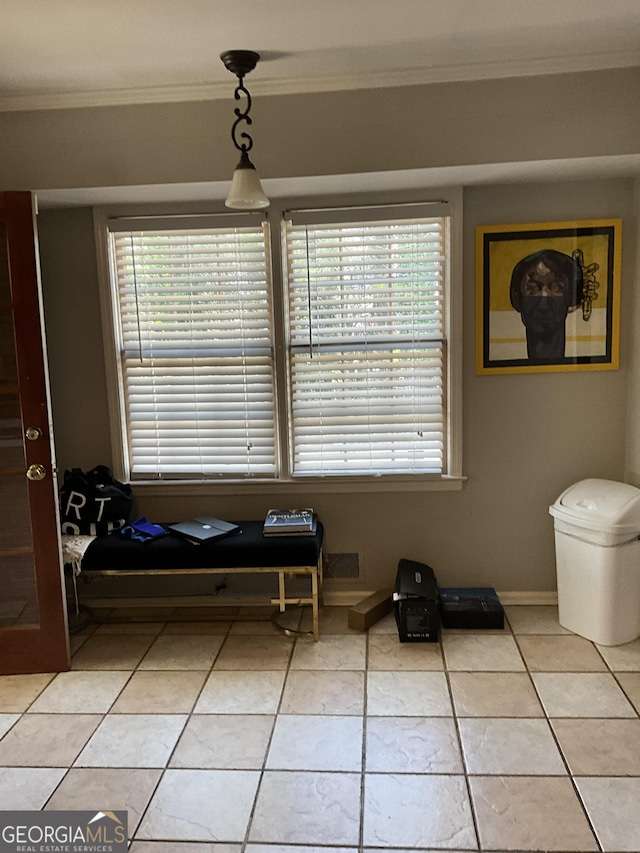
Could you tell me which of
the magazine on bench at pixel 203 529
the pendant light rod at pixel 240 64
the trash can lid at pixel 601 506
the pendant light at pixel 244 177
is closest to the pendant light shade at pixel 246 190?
the pendant light at pixel 244 177

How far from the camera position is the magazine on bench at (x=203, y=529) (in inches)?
123

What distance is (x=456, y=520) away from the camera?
346 centimetres

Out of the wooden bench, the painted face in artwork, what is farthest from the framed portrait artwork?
the wooden bench

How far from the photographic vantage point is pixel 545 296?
324cm

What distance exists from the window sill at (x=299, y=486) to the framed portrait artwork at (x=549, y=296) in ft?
2.36

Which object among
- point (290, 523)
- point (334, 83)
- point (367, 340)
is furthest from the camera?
point (367, 340)

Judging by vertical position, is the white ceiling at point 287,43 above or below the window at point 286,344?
above

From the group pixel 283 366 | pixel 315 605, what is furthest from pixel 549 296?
pixel 315 605

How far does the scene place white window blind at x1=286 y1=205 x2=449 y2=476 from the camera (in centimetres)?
330

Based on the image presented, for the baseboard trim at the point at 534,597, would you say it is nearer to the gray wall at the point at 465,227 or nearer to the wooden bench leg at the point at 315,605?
the gray wall at the point at 465,227

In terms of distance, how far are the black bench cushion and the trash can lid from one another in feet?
4.13

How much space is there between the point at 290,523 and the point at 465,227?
1770 mm

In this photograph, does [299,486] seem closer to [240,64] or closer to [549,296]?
[549,296]

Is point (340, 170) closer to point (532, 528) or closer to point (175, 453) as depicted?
point (175, 453)
